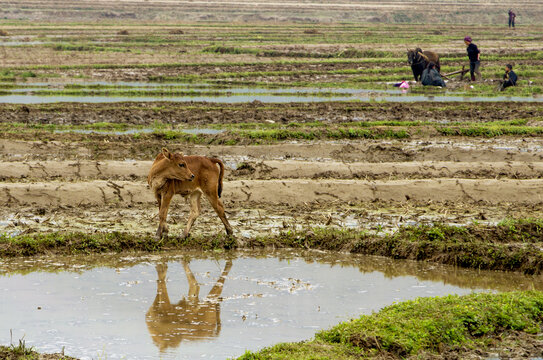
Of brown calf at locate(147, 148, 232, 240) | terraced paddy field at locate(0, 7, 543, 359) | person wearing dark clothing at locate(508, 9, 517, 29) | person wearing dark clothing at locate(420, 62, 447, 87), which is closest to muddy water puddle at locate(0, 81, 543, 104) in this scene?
terraced paddy field at locate(0, 7, 543, 359)

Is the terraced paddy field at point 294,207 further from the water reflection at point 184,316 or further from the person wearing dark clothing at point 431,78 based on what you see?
the person wearing dark clothing at point 431,78

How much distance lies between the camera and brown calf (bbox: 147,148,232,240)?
35.5 ft

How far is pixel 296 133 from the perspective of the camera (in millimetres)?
18734

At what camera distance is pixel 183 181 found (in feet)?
36.2

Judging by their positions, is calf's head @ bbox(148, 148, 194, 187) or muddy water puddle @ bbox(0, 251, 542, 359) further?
calf's head @ bbox(148, 148, 194, 187)

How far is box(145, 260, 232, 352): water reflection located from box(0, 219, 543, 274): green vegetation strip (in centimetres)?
125

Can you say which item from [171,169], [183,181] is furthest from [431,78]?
[171,169]

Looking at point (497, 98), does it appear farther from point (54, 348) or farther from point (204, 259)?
point (54, 348)

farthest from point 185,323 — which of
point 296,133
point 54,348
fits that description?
point 296,133

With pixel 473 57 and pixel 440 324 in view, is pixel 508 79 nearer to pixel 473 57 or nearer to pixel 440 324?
pixel 473 57

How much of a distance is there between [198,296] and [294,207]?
416 centimetres

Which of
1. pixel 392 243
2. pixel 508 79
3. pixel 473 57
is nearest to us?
pixel 392 243

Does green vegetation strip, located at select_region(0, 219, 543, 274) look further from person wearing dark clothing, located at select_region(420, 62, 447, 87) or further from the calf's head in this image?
person wearing dark clothing, located at select_region(420, 62, 447, 87)

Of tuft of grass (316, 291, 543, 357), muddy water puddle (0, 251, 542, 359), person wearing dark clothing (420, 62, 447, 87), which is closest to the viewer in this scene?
tuft of grass (316, 291, 543, 357)
